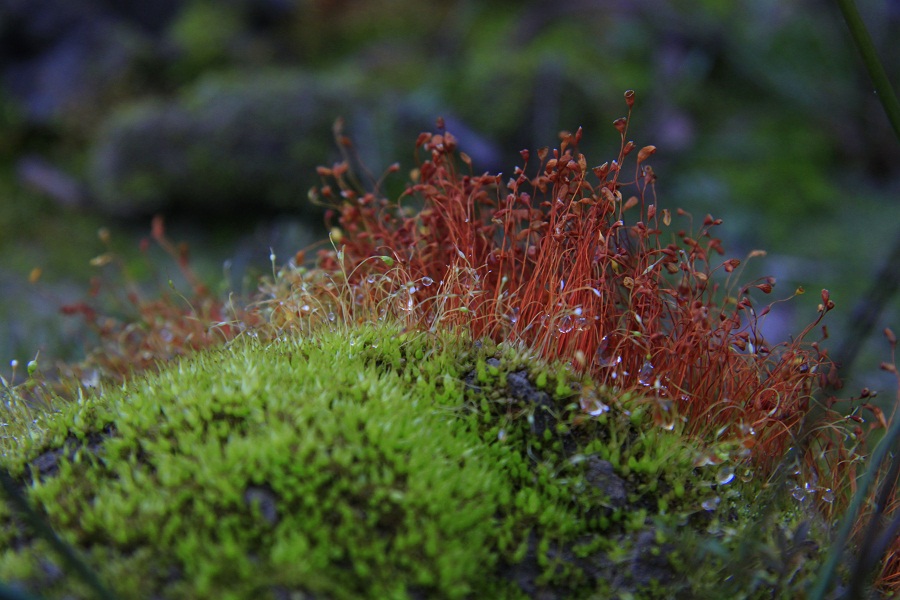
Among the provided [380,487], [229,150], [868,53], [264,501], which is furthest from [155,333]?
[229,150]

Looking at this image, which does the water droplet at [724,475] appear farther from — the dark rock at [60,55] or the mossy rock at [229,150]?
the dark rock at [60,55]

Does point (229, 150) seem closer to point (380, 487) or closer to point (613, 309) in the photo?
point (613, 309)

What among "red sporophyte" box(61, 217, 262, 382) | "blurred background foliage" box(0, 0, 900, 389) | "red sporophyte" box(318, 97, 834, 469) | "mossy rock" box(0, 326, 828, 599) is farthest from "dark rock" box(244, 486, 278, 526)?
"blurred background foliage" box(0, 0, 900, 389)

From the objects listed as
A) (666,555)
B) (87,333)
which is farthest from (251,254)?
(666,555)

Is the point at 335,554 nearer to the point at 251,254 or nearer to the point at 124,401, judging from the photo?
the point at 124,401

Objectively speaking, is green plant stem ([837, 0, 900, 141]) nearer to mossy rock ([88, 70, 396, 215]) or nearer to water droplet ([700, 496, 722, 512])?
water droplet ([700, 496, 722, 512])
